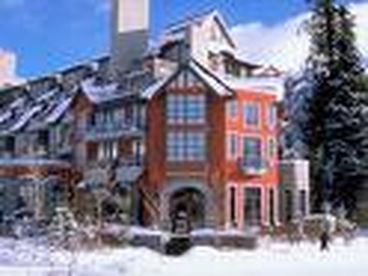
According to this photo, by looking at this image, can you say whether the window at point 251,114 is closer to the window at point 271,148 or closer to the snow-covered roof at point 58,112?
the window at point 271,148

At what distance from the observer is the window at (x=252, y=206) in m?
62.7

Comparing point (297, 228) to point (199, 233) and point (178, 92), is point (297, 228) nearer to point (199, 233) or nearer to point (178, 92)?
point (199, 233)

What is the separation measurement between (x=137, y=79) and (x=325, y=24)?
46.4 feet

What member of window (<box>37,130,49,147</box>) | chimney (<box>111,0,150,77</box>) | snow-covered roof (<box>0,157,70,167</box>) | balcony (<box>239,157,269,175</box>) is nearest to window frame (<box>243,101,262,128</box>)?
balcony (<box>239,157,269,175</box>)

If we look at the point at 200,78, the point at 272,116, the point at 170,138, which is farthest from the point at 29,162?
the point at 272,116

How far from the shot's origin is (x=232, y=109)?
205ft

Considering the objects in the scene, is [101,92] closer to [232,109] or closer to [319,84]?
[232,109]

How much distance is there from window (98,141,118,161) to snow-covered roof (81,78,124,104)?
9.66 feet

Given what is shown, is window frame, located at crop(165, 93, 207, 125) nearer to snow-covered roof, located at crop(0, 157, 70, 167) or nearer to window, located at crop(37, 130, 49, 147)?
snow-covered roof, located at crop(0, 157, 70, 167)

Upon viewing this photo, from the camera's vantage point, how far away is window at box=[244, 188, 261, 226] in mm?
62719

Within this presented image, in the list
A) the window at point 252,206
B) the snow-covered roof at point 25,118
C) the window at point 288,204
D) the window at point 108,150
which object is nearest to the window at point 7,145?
the snow-covered roof at point 25,118

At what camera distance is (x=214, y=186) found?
61.7 m

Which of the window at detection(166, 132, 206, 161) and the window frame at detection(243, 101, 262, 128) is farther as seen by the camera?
the window frame at detection(243, 101, 262, 128)

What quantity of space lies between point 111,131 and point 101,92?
4.05 metres
